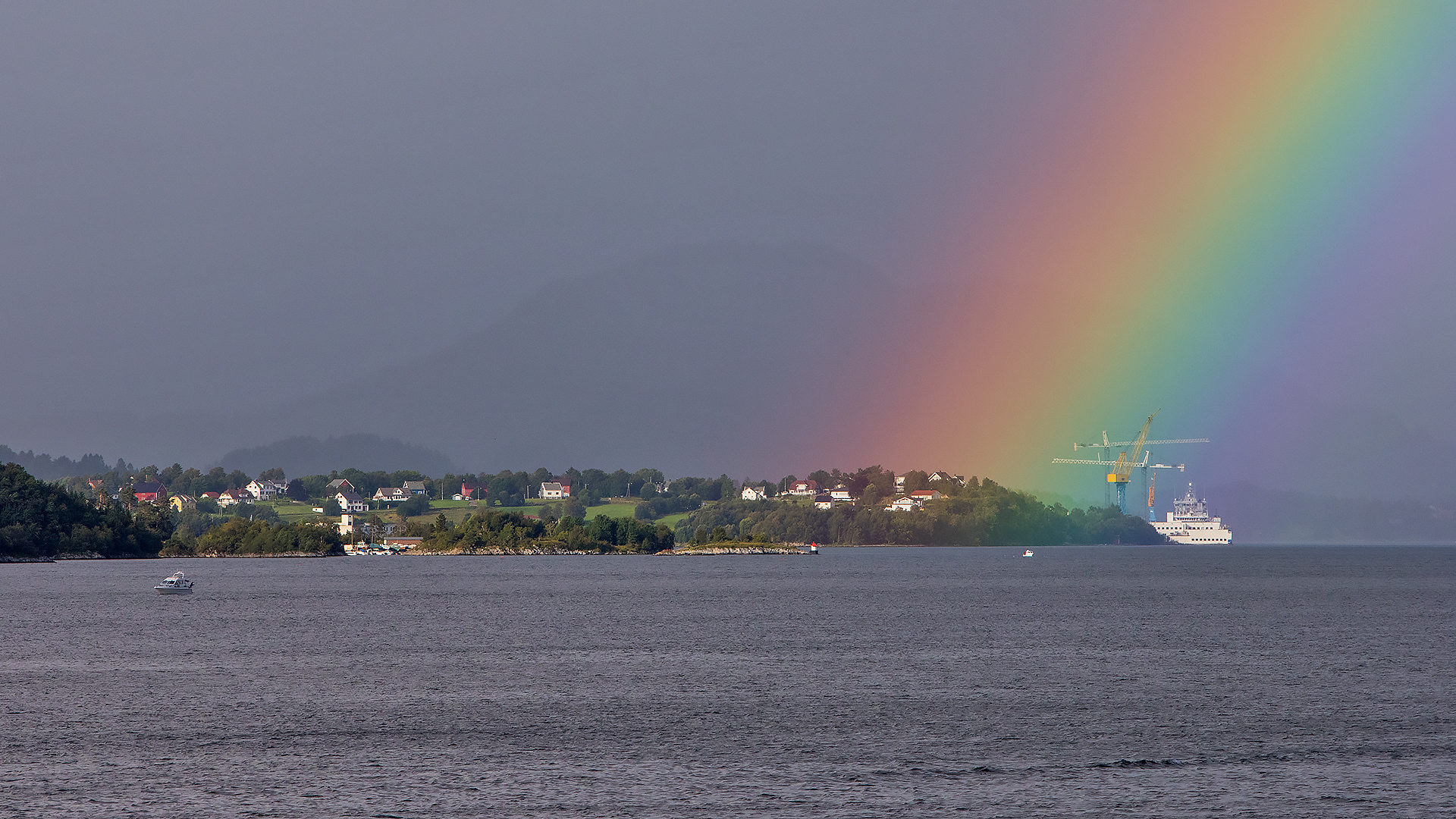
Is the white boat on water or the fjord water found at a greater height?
the white boat on water

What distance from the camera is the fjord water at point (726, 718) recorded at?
1761 inches

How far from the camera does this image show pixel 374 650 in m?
94.9

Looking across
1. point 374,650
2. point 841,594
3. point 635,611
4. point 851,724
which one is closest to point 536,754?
point 851,724

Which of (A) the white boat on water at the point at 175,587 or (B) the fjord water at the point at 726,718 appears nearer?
(B) the fjord water at the point at 726,718

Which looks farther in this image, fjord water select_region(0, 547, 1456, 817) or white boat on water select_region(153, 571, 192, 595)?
white boat on water select_region(153, 571, 192, 595)

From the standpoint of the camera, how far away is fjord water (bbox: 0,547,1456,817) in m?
44.7

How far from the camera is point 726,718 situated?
202ft

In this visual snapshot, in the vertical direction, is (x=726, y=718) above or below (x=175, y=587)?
below

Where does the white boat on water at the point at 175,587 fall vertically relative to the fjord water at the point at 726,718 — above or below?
above

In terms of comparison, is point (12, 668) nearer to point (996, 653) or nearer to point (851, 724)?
point (851, 724)

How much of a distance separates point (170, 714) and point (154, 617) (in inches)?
2869

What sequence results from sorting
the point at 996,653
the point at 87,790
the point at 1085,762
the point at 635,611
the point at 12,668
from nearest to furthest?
1. the point at 87,790
2. the point at 1085,762
3. the point at 12,668
4. the point at 996,653
5. the point at 635,611

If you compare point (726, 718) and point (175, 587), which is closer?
point (726, 718)

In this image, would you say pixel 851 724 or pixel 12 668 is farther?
pixel 12 668
